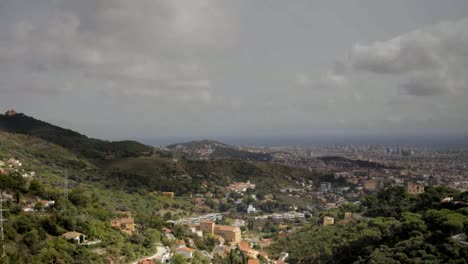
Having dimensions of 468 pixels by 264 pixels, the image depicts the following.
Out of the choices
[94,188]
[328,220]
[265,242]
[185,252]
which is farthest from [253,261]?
[94,188]

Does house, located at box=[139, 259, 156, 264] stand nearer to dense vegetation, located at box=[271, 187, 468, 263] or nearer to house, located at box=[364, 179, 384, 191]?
dense vegetation, located at box=[271, 187, 468, 263]

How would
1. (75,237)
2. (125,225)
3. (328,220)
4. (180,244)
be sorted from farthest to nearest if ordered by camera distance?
(328,220)
(180,244)
(125,225)
(75,237)

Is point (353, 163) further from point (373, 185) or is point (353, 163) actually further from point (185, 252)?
point (185, 252)

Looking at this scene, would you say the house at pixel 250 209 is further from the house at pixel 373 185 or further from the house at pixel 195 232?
the house at pixel 373 185

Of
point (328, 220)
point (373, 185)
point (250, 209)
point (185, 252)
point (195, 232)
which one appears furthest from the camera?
point (373, 185)

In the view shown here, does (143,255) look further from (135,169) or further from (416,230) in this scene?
(135,169)

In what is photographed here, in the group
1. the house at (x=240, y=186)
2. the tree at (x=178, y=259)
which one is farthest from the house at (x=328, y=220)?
the house at (x=240, y=186)
